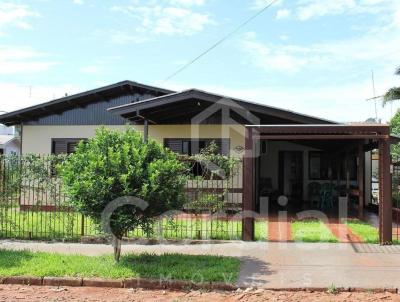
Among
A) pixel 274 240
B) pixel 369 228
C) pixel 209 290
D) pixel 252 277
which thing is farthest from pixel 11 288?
pixel 369 228

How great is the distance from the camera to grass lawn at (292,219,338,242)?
11090mm

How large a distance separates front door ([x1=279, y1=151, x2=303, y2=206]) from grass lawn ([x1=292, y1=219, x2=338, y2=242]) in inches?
327

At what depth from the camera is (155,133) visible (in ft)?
60.1

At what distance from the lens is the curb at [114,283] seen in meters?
7.64

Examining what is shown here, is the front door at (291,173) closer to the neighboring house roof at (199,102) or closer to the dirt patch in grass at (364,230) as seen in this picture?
the neighboring house roof at (199,102)

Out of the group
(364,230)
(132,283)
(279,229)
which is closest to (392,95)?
(364,230)

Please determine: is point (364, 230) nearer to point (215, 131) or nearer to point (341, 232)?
point (341, 232)

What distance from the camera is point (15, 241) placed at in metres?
11.2

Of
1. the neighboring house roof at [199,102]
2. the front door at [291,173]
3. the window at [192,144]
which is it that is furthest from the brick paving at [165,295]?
the front door at [291,173]

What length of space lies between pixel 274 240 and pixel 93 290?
4.57 metres

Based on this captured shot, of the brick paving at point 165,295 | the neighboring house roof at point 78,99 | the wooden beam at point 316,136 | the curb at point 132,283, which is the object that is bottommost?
the brick paving at point 165,295

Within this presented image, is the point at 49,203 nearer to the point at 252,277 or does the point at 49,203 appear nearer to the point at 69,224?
the point at 69,224

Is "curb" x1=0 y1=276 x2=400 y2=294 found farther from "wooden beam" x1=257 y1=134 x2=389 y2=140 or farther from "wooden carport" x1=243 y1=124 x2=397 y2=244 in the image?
"wooden beam" x1=257 y1=134 x2=389 y2=140

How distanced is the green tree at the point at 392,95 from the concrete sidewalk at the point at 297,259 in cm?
1492
